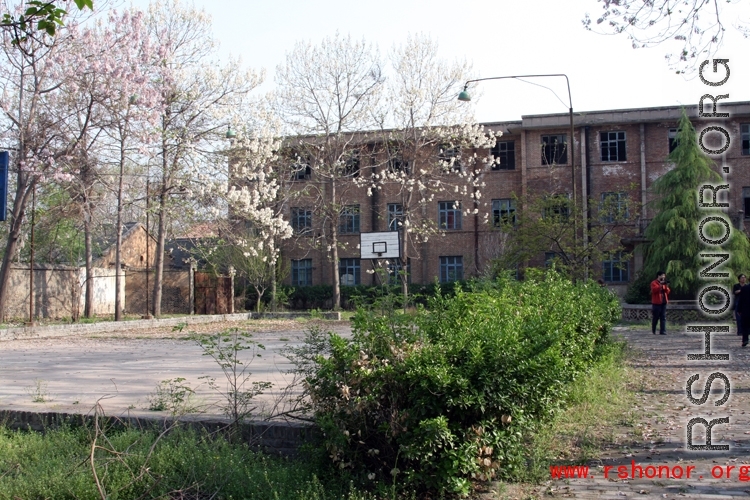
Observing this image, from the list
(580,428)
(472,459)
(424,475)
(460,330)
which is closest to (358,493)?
(424,475)

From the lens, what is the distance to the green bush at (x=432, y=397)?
5.18 m

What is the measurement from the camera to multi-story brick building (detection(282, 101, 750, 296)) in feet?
125

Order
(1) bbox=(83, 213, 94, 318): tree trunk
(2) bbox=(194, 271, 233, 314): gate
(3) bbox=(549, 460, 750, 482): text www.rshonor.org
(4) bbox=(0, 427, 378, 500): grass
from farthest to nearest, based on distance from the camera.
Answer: (2) bbox=(194, 271, 233, 314): gate
(1) bbox=(83, 213, 94, 318): tree trunk
(3) bbox=(549, 460, 750, 482): text www.rshonor.org
(4) bbox=(0, 427, 378, 500): grass

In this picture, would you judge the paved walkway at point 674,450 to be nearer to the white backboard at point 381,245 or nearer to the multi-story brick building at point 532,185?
the white backboard at point 381,245

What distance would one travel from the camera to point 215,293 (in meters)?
35.9

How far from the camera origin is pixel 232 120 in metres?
29.6

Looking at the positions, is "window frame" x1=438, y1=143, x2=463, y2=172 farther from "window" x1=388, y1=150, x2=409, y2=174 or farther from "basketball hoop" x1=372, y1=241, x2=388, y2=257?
"basketball hoop" x1=372, y1=241, x2=388, y2=257

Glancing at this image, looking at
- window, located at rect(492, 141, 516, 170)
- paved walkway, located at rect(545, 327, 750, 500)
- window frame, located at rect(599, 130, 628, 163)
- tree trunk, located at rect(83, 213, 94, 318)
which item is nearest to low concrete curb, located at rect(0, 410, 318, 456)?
paved walkway, located at rect(545, 327, 750, 500)

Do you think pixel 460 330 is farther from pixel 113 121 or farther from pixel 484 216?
pixel 484 216

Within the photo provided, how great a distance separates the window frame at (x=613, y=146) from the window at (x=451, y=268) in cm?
994

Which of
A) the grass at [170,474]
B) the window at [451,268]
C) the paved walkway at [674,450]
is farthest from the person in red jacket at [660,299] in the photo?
the window at [451,268]

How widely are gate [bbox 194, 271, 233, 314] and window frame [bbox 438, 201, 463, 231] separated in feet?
43.9

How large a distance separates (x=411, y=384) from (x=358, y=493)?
2.88 feet

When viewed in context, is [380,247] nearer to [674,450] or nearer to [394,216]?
[394,216]
